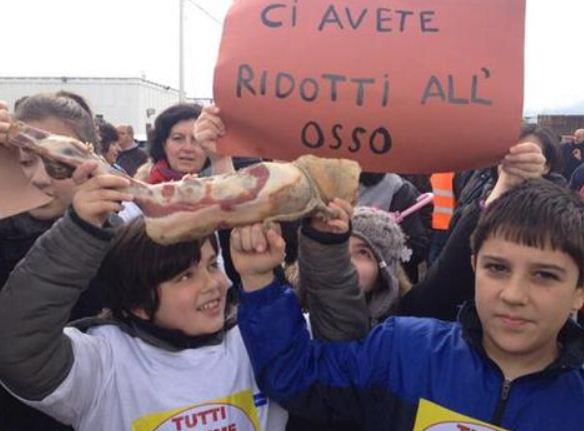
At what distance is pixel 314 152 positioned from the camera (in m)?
1.68

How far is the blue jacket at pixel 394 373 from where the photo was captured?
1.54m

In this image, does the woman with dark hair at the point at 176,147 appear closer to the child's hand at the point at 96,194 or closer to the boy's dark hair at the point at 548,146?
the boy's dark hair at the point at 548,146

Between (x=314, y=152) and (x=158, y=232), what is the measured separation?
1.53ft

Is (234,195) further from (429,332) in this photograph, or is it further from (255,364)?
(429,332)

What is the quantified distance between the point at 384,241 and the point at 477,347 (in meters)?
0.74

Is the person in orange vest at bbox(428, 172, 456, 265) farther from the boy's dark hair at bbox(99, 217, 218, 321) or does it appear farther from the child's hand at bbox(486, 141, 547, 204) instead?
the boy's dark hair at bbox(99, 217, 218, 321)

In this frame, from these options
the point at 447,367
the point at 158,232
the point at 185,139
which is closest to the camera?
the point at 158,232

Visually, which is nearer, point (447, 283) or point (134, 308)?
point (134, 308)

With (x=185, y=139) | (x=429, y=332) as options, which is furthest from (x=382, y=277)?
(x=185, y=139)

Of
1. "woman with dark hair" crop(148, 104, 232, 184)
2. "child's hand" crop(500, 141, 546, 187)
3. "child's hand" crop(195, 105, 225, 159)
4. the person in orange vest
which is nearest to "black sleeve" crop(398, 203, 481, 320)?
"child's hand" crop(500, 141, 546, 187)

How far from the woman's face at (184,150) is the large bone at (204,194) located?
2.03m

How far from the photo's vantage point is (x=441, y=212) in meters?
3.34

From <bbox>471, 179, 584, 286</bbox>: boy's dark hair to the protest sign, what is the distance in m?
0.12

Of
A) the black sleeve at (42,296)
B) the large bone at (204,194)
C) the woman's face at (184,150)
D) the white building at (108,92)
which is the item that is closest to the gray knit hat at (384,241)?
the large bone at (204,194)
